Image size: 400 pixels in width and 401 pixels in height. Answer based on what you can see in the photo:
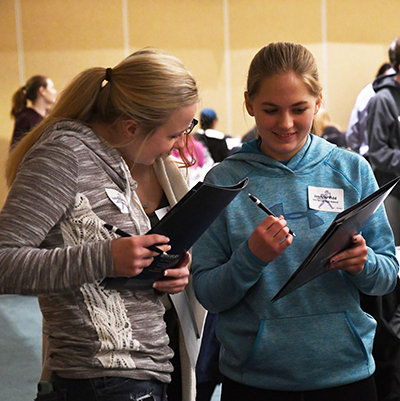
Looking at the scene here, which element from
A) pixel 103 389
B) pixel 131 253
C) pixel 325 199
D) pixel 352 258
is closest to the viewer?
pixel 131 253

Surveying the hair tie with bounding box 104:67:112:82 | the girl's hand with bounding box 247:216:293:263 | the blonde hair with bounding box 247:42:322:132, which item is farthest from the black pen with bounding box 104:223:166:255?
the blonde hair with bounding box 247:42:322:132

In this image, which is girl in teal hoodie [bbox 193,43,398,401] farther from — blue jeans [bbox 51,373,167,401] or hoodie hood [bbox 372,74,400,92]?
hoodie hood [bbox 372,74,400,92]

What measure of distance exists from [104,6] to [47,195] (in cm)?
782

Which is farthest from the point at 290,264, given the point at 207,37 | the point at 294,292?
the point at 207,37

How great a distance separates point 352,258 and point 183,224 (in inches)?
17.3

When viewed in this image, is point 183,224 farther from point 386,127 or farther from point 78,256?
point 386,127

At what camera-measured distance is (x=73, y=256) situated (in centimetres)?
120

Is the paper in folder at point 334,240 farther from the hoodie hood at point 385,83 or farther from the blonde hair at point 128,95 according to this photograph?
the hoodie hood at point 385,83

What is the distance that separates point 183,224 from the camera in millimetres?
1271

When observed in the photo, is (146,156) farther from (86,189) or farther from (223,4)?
(223,4)

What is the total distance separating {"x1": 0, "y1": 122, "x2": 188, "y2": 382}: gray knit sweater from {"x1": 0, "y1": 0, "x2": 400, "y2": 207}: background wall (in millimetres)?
7188

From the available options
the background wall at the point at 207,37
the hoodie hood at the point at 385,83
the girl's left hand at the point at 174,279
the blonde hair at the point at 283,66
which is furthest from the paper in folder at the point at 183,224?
the background wall at the point at 207,37

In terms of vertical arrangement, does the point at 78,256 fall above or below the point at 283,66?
below

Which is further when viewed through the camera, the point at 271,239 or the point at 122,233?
the point at 271,239
